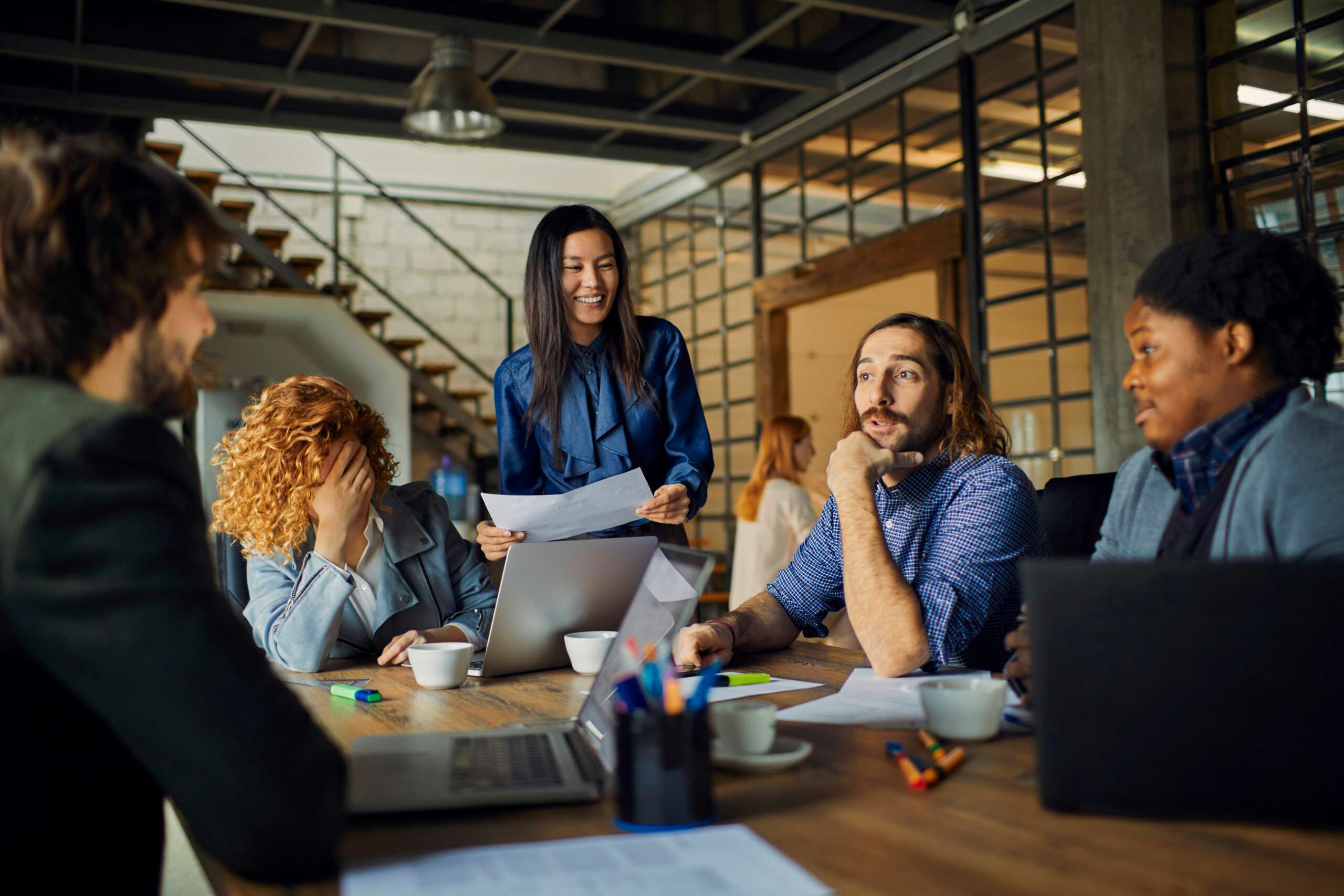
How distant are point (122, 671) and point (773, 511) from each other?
12.6 feet

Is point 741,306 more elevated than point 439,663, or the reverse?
point 741,306

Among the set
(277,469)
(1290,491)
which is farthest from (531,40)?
(1290,491)

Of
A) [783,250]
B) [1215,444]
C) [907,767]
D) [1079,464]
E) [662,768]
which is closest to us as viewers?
[662,768]

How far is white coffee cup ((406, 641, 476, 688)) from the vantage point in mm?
1430

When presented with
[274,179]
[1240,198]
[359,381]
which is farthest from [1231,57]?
[274,179]

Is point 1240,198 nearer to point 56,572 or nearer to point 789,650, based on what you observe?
point 789,650

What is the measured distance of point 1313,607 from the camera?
0.72 meters

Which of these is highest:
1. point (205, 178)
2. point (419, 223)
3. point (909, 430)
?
point (205, 178)

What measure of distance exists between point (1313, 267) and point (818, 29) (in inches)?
175

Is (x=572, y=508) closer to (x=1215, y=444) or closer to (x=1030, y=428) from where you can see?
(x=1215, y=444)

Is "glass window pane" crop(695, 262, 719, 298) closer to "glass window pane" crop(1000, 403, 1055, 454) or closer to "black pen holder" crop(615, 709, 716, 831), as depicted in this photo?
"glass window pane" crop(1000, 403, 1055, 454)

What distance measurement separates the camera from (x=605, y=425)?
7.47 ft

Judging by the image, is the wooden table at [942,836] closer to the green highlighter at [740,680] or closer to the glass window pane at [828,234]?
the green highlighter at [740,680]

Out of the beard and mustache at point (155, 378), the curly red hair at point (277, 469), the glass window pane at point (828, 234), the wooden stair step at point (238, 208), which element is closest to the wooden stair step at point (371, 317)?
the wooden stair step at point (238, 208)
